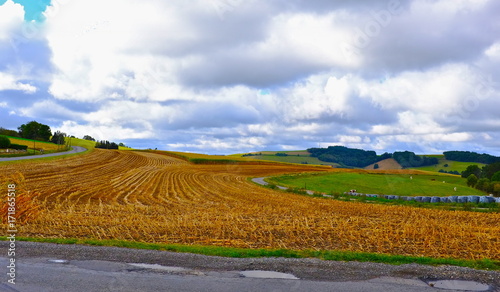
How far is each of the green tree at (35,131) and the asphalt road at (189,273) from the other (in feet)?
494

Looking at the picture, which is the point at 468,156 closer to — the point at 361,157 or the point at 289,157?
the point at 361,157

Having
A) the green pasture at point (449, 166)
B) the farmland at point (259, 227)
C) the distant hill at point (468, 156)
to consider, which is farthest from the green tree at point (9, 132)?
the distant hill at point (468, 156)

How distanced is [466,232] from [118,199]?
24.2 metres

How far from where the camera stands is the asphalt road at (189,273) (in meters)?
9.47

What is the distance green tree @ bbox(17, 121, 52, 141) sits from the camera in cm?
14488

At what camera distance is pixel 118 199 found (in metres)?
31.2

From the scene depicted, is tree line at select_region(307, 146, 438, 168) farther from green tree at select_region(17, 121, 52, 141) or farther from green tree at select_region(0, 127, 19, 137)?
green tree at select_region(0, 127, 19, 137)

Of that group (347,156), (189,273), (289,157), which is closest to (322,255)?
(189,273)

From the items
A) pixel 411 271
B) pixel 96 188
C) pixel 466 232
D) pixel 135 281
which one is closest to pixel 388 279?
pixel 411 271

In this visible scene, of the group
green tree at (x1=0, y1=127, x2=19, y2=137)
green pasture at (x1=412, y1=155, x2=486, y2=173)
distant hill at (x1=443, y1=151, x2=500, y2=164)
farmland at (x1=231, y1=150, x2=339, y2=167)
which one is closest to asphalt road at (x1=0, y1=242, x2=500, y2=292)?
green pasture at (x1=412, y1=155, x2=486, y2=173)

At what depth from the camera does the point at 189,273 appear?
34.7 feet

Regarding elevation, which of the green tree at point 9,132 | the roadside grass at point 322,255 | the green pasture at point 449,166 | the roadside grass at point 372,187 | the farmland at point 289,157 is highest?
the green tree at point 9,132

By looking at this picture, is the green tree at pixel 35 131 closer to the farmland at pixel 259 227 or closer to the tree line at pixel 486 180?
the farmland at pixel 259 227

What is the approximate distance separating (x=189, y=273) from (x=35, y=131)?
157 meters
